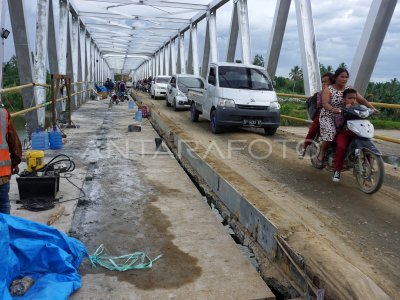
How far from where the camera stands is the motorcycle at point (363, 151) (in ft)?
16.9

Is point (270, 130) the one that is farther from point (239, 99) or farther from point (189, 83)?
point (189, 83)

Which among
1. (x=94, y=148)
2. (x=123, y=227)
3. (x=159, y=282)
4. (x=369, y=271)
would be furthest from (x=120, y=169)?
(x=369, y=271)

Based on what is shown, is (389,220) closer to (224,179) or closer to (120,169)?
(224,179)

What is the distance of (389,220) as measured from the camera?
4551mm

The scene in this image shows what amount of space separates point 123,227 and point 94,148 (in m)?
5.13

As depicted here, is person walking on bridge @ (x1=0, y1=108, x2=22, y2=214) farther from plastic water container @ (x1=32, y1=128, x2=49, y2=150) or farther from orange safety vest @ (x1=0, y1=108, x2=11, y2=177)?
plastic water container @ (x1=32, y1=128, x2=49, y2=150)

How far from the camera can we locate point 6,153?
11.6 feet

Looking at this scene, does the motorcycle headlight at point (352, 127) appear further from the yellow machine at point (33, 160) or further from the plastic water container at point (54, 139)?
the plastic water container at point (54, 139)

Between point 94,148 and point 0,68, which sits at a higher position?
point 0,68

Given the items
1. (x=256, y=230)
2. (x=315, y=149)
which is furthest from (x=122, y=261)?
(x=315, y=149)

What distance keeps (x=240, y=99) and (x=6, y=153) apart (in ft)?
24.0

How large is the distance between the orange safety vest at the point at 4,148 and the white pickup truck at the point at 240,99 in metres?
7.02

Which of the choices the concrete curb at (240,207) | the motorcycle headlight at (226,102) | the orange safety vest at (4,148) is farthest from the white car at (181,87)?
the orange safety vest at (4,148)

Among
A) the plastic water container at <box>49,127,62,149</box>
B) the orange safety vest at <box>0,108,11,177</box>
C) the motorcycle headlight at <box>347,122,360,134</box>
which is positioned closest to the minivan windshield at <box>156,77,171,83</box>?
the plastic water container at <box>49,127,62,149</box>
